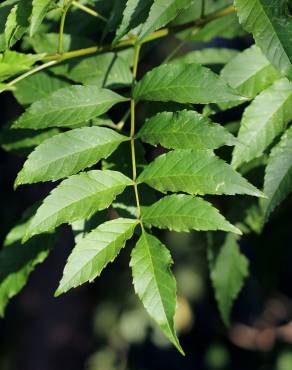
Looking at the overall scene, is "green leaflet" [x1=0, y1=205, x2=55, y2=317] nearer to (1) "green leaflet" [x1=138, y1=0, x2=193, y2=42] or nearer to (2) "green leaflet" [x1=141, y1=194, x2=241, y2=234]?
(2) "green leaflet" [x1=141, y1=194, x2=241, y2=234]

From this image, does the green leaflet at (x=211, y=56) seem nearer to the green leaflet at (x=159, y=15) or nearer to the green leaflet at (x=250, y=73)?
the green leaflet at (x=250, y=73)

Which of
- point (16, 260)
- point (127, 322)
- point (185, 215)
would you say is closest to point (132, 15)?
point (185, 215)

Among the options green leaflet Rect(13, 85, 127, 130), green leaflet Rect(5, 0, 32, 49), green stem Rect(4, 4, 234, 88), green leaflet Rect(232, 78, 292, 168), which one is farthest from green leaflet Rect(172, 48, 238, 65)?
Result: green leaflet Rect(5, 0, 32, 49)

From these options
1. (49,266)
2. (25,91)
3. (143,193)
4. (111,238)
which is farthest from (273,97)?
(49,266)

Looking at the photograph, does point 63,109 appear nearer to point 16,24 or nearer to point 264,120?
point 16,24

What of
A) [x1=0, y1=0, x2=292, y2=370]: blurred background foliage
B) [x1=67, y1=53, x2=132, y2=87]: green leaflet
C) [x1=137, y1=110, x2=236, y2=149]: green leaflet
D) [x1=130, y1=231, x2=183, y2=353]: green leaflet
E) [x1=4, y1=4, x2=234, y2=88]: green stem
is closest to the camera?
[x1=130, y1=231, x2=183, y2=353]: green leaflet

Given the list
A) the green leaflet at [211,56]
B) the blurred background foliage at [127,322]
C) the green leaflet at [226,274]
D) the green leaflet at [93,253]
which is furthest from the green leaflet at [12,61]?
the blurred background foliage at [127,322]
